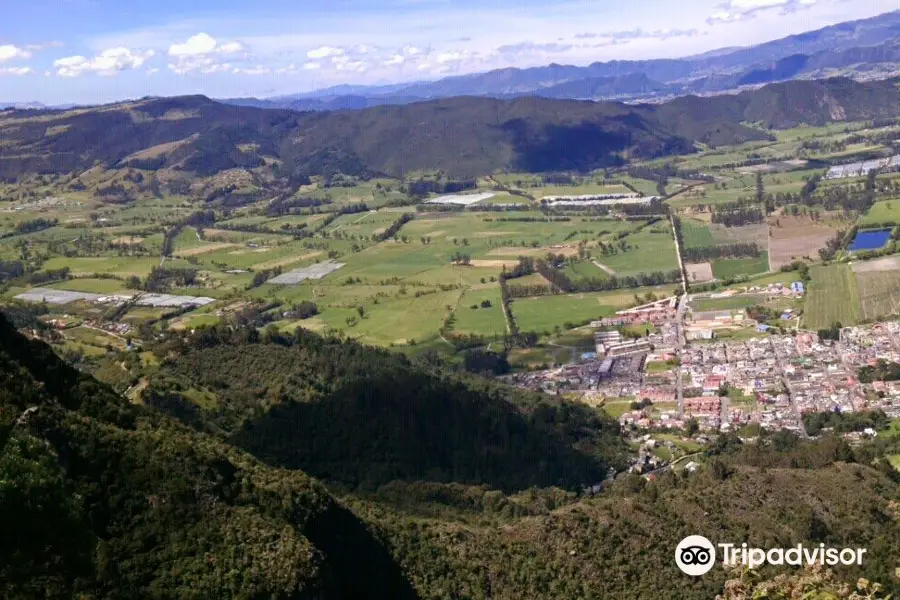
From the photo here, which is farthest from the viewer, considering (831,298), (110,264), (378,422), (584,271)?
(110,264)

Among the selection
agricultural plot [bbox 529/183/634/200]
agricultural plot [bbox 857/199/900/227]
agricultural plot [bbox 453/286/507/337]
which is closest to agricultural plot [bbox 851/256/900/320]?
agricultural plot [bbox 857/199/900/227]

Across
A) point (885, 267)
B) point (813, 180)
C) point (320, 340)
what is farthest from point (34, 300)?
point (813, 180)

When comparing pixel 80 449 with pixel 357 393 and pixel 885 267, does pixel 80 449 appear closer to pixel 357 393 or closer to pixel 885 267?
pixel 357 393

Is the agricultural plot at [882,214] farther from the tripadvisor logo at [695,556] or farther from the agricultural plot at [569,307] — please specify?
the tripadvisor logo at [695,556]

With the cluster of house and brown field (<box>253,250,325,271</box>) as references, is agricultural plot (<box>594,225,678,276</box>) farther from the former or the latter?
brown field (<box>253,250,325,271</box>)

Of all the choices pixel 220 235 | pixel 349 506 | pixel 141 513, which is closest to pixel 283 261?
pixel 220 235

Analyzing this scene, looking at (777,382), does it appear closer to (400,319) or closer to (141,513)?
(400,319)
